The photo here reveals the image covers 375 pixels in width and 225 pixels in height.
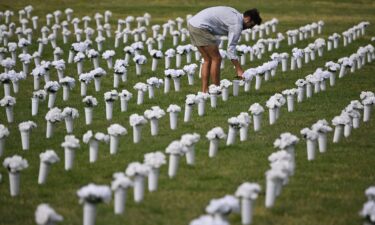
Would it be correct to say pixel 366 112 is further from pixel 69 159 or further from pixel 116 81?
pixel 116 81

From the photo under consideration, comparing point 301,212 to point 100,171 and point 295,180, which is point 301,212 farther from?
point 100,171

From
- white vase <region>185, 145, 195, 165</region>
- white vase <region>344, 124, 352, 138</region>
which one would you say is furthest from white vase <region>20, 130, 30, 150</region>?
white vase <region>344, 124, 352, 138</region>

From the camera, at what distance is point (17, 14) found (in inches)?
1483

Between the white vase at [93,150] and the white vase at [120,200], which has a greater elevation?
the white vase at [120,200]

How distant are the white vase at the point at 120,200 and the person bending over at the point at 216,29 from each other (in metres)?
8.11

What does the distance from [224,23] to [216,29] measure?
272mm

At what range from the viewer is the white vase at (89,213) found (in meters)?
8.89

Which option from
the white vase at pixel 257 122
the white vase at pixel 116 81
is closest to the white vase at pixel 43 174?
the white vase at pixel 257 122

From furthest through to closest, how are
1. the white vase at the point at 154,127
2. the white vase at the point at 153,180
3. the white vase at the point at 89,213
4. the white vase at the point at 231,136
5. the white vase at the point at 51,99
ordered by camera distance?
the white vase at the point at 51,99, the white vase at the point at 154,127, the white vase at the point at 231,136, the white vase at the point at 153,180, the white vase at the point at 89,213

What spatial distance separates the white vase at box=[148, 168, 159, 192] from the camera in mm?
10625

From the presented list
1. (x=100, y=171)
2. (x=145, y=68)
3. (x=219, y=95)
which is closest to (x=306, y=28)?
(x=145, y=68)

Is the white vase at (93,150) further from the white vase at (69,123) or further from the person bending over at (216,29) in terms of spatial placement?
the person bending over at (216,29)

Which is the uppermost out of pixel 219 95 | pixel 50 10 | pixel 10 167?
pixel 10 167

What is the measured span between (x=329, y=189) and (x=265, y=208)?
1.40 meters
